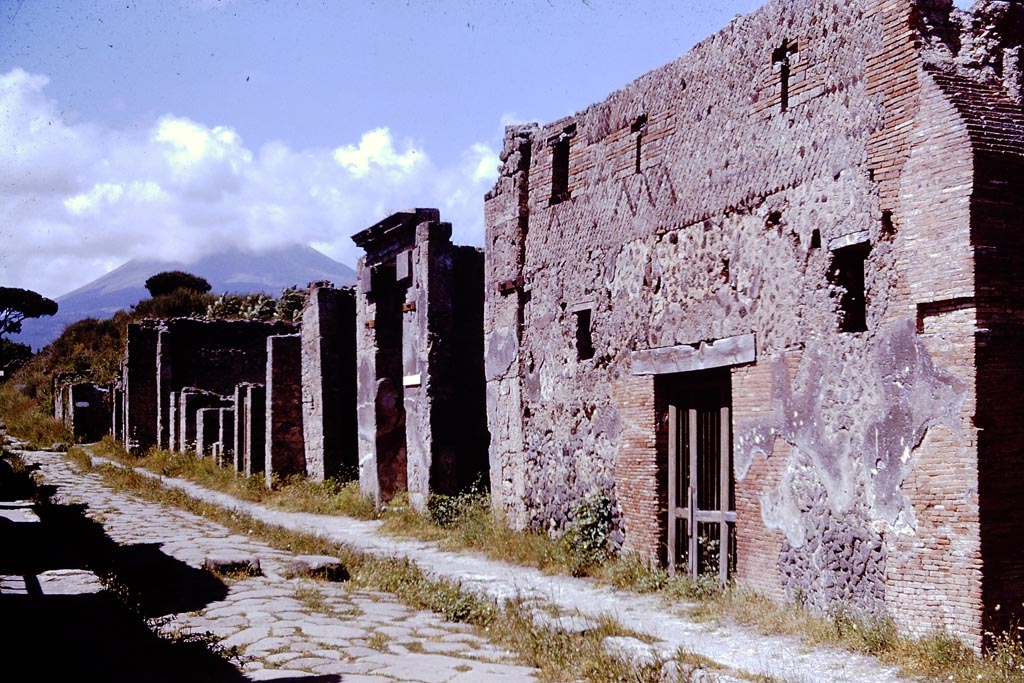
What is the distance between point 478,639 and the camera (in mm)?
6504

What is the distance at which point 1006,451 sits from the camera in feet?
19.5

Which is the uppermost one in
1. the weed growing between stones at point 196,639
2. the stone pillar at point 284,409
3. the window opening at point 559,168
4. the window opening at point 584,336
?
the window opening at point 559,168

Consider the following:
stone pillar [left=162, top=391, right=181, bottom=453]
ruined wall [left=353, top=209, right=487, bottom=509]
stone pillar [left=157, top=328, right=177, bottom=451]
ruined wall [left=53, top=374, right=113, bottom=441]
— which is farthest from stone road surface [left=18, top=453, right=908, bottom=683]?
ruined wall [left=53, top=374, right=113, bottom=441]

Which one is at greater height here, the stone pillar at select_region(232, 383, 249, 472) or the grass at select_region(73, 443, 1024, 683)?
the stone pillar at select_region(232, 383, 249, 472)

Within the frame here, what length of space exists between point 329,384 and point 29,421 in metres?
21.4

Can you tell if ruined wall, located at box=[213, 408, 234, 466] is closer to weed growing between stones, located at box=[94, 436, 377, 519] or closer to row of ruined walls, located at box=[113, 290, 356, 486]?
row of ruined walls, located at box=[113, 290, 356, 486]

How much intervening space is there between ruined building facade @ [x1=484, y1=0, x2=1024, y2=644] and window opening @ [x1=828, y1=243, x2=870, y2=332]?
0.02m

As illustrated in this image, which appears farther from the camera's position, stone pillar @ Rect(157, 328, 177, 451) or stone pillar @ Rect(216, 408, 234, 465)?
stone pillar @ Rect(157, 328, 177, 451)

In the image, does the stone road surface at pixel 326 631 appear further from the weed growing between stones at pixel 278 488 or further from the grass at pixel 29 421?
the grass at pixel 29 421

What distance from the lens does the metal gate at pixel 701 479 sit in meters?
8.09

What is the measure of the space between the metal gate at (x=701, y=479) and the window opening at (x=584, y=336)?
1321 mm

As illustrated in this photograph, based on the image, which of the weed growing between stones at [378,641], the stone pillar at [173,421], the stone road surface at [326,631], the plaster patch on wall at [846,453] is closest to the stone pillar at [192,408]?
the stone pillar at [173,421]

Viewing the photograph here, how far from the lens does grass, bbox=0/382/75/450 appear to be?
28.3 m

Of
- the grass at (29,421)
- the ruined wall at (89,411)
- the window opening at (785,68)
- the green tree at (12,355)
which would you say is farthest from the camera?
the green tree at (12,355)
